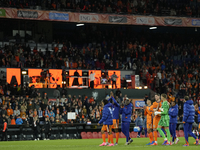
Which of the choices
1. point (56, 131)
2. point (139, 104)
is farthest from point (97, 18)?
point (56, 131)

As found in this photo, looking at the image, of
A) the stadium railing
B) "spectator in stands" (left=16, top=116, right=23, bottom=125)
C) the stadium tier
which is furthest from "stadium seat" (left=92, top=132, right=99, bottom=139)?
"spectator in stands" (left=16, top=116, right=23, bottom=125)

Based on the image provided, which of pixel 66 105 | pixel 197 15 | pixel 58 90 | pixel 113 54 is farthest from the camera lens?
pixel 197 15

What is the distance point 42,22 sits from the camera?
4197 cm

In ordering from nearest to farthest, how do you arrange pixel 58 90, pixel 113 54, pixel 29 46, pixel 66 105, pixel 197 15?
pixel 66 105 → pixel 58 90 → pixel 29 46 → pixel 113 54 → pixel 197 15

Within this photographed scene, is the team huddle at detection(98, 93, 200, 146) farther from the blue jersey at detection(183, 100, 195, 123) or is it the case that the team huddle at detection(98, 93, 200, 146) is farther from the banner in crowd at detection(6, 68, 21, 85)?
the banner in crowd at detection(6, 68, 21, 85)

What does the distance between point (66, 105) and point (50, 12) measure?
12.1 meters

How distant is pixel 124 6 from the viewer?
43594 mm

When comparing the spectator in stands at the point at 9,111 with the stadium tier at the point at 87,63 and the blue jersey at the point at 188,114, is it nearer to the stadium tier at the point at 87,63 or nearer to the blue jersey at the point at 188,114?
the stadium tier at the point at 87,63

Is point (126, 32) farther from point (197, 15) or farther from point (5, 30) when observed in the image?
point (5, 30)

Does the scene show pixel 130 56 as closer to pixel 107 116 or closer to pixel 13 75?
pixel 13 75

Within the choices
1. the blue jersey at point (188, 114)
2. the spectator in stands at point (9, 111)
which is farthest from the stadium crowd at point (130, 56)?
the blue jersey at point (188, 114)

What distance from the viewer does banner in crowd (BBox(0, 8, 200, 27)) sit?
3691cm

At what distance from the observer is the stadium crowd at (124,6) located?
38.7m

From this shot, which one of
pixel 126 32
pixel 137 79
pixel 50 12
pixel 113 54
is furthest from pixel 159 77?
pixel 50 12
